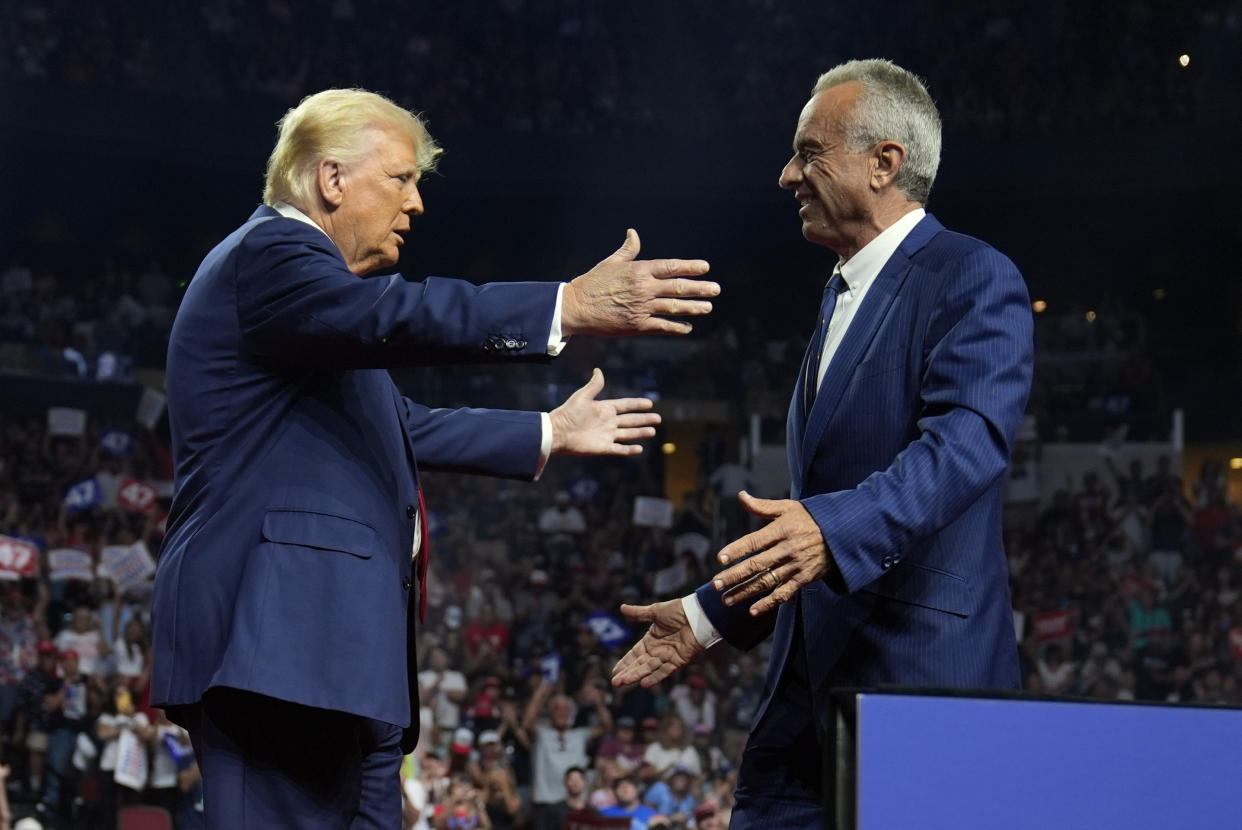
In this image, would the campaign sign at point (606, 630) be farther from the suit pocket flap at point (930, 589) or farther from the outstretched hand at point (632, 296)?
the outstretched hand at point (632, 296)

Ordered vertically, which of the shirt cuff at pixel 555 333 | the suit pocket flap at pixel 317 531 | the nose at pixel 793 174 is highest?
the nose at pixel 793 174

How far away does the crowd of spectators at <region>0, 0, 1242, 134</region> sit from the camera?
13117mm

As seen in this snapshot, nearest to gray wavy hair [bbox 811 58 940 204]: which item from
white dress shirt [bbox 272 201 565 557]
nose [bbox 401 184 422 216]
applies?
white dress shirt [bbox 272 201 565 557]

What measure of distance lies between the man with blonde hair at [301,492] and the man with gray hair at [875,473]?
1.08 ft

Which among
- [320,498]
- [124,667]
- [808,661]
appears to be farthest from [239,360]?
[124,667]

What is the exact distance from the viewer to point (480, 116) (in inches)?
575

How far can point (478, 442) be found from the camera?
2.47 metres

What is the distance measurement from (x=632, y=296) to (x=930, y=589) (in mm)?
603

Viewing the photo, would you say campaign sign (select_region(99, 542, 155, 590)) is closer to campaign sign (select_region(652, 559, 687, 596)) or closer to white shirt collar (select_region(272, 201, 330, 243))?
campaign sign (select_region(652, 559, 687, 596))

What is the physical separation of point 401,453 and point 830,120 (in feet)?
2.91

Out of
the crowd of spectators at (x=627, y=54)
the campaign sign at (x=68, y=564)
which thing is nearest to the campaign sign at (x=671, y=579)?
the campaign sign at (x=68, y=564)

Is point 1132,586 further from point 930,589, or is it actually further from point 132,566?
point 930,589

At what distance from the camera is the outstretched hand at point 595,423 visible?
2.38 m

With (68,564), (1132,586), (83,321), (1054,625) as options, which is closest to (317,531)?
(68,564)
